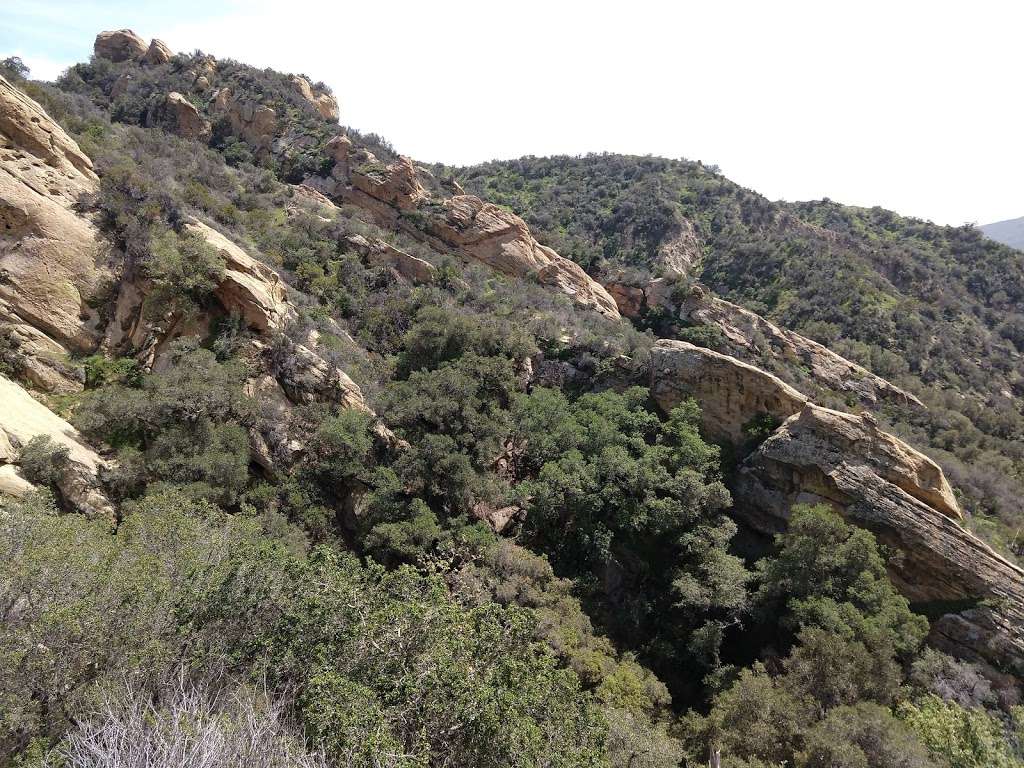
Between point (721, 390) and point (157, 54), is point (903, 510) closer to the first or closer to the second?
point (721, 390)

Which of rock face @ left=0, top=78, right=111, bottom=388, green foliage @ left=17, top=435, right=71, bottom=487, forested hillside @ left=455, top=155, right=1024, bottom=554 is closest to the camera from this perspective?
green foliage @ left=17, top=435, right=71, bottom=487

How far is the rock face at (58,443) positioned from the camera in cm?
1252

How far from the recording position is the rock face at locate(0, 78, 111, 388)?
16.5m

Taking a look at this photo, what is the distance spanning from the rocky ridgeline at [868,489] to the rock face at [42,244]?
2471cm

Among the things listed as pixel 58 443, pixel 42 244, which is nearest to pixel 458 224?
pixel 42 244

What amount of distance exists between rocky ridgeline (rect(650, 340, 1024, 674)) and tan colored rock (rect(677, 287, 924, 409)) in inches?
536

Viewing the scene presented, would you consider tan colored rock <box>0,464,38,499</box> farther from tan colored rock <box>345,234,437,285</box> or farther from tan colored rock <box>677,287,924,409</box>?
tan colored rock <box>677,287,924,409</box>

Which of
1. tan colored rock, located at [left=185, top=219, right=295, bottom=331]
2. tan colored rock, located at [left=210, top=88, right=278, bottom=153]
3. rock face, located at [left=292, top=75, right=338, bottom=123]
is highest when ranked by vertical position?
rock face, located at [left=292, top=75, right=338, bottom=123]

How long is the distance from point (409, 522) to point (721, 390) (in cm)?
1607

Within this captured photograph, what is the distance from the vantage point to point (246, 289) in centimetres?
1988

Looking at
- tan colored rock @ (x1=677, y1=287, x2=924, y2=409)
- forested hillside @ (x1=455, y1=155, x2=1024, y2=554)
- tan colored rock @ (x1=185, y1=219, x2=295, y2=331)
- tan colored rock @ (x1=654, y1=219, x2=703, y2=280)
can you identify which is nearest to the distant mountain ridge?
forested hillside @ (x1=455, y1=155, x2=1024, y2=554)

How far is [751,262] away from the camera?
55.7 metres

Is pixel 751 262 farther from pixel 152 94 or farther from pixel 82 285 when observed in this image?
pixel 152 94

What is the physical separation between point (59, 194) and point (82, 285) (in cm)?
457
